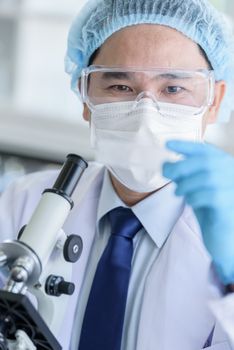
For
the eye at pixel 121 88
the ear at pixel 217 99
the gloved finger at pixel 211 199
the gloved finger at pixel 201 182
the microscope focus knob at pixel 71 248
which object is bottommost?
the microscope focus knob at pixel 71 248

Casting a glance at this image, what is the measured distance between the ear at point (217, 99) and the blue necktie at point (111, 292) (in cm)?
32

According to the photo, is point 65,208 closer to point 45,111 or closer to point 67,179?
point 67,179

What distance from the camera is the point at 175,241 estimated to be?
1.21 m

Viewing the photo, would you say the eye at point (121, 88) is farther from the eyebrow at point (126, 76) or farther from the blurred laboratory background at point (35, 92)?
the blurred laboratory background at point (35, 92)

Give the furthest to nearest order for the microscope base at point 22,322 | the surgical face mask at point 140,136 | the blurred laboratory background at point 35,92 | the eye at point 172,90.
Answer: the blurred laboratory background at point 35,92, the eye at point 172,90, the surgical face mask at point 140,136, the microscope base at point 22,322

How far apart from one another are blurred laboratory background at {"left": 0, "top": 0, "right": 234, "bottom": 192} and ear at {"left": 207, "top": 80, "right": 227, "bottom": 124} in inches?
52.3

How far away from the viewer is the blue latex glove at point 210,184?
0.95 metres

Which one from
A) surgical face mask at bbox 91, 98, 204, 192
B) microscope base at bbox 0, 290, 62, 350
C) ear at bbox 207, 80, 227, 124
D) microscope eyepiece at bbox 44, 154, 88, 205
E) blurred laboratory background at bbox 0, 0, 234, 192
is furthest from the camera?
blurred laboratory background at bbox 0, 0, 234, 192

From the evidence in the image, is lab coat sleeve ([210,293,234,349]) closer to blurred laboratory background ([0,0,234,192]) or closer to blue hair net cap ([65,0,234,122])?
blue hair net cap ([65,0,234,122])

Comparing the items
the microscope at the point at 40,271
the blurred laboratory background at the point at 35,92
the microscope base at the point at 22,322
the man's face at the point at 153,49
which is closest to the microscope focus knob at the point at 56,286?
the microscope at the point at 40,271

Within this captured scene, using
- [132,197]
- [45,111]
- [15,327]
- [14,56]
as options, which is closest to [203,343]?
[132,197]

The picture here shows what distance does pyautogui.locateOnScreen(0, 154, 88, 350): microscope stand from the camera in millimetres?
815

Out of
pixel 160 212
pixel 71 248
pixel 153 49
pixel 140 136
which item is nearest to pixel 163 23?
pixel 153 49

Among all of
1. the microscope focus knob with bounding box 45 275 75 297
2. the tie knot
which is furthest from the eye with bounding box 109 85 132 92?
the microscope focus knob with bounding box 45 275 75 297
